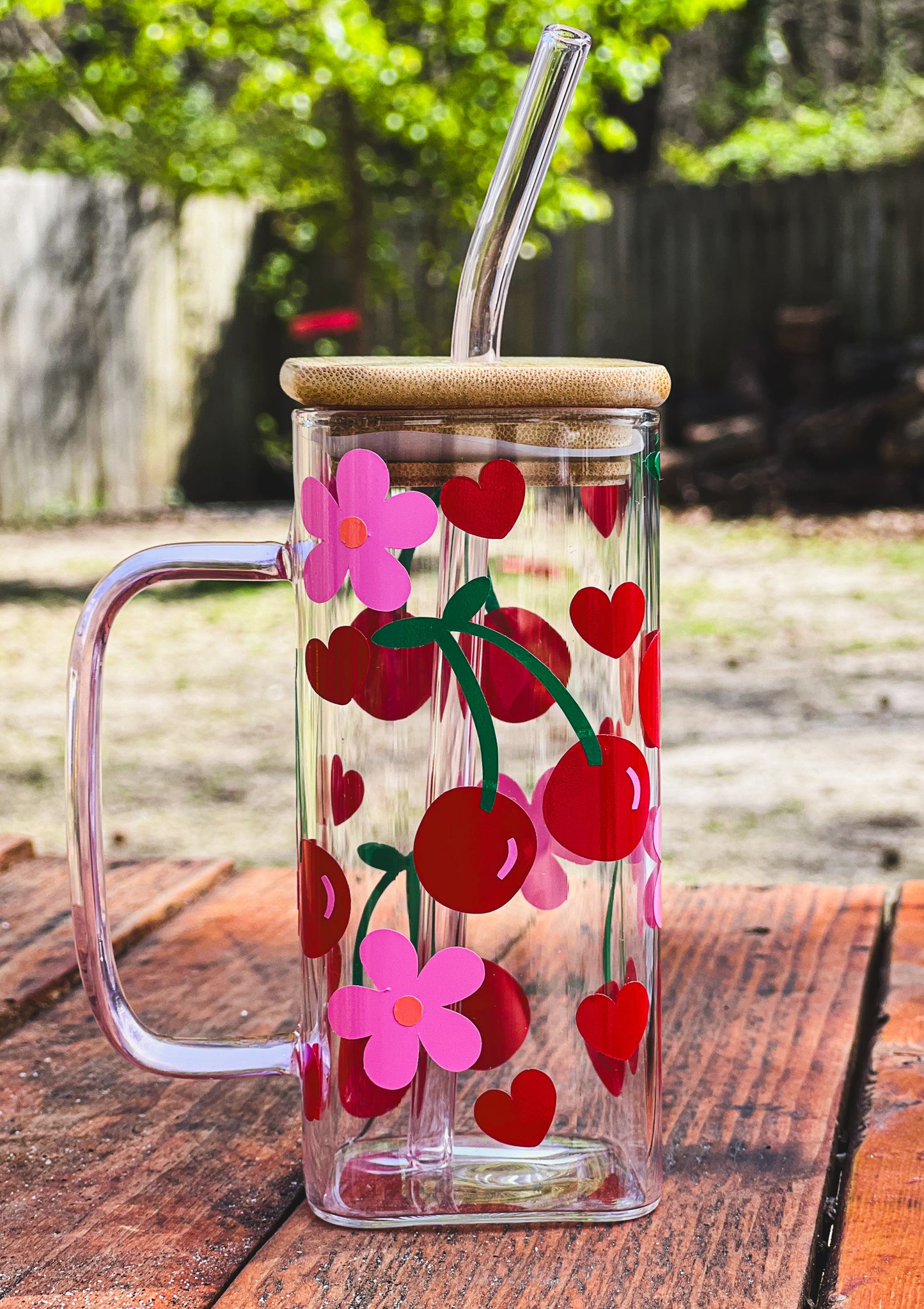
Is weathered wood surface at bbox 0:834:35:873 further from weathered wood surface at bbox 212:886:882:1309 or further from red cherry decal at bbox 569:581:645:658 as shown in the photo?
red cherry decal at bbox 569:581:645:658

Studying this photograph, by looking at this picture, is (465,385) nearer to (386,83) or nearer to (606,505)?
(606,505)

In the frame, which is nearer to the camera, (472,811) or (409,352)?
(472,811)

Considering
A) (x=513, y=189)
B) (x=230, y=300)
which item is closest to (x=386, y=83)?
(x=230, y=300)

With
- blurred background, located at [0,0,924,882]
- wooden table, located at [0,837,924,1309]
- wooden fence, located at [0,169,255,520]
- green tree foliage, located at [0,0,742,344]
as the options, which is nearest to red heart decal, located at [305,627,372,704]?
wooden table, located at [0,837,924,1309]

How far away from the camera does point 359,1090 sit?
0.56 metres

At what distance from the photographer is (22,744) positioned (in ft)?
11.0

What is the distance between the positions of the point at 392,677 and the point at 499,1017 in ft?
0.47

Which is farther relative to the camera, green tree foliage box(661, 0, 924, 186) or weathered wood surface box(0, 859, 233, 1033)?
green tree foliage box(661, 0, 924, 186)

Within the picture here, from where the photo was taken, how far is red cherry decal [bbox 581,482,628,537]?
559mm

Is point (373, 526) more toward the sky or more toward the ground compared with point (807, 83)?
more toward the ground

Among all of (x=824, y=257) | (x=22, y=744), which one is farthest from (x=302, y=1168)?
(x=824, y=257)

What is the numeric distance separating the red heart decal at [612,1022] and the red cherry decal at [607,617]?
0.14 metres

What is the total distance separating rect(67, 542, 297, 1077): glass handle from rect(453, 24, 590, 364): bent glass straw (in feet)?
0.40

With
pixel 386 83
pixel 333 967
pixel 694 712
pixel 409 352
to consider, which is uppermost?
pixel 386 83
